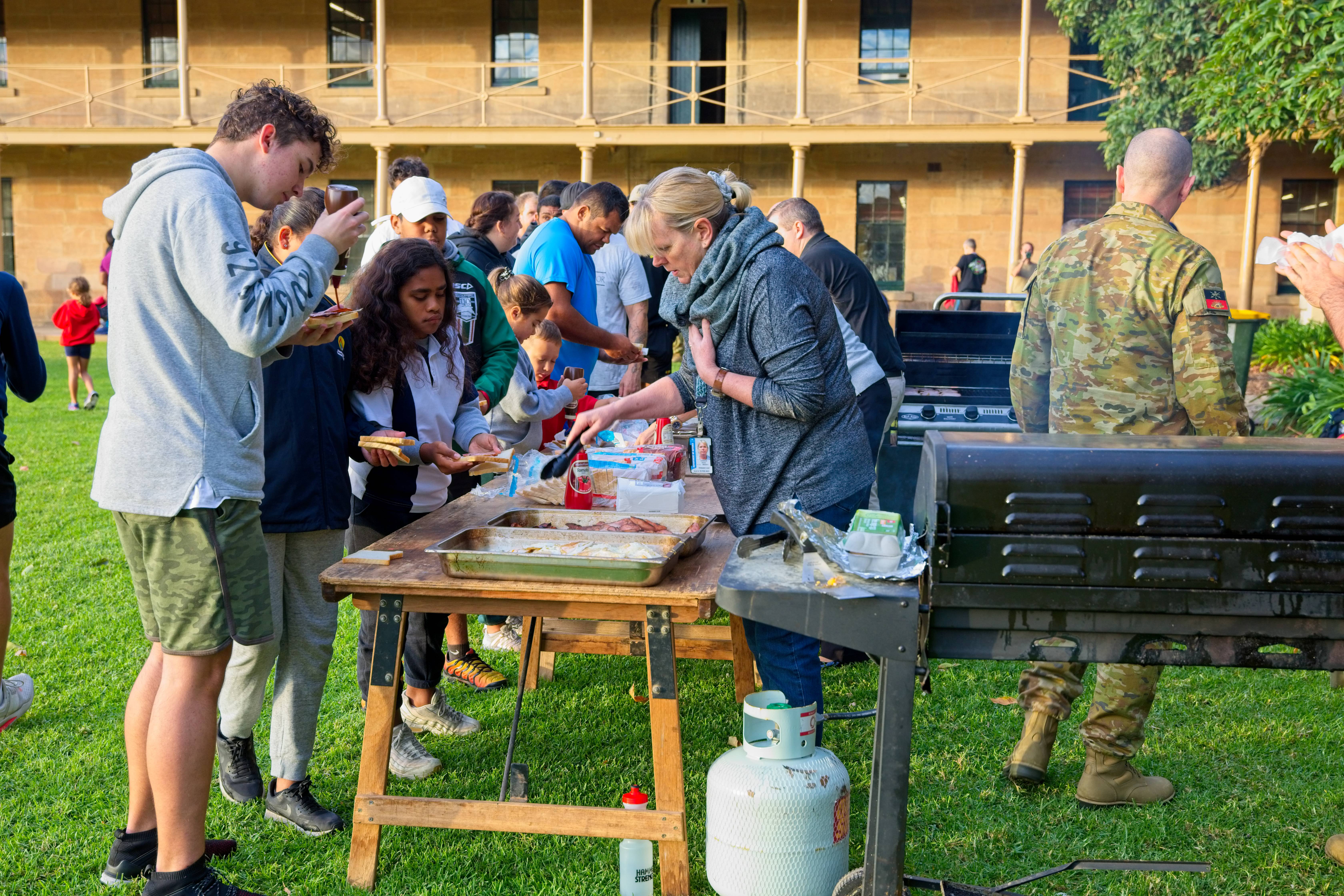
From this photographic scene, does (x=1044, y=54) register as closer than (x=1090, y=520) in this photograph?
No

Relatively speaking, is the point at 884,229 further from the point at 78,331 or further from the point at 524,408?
the point at 524,408

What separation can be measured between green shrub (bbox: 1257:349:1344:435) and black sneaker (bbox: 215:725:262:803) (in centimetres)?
698

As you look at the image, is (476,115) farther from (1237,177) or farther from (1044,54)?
(1237,177)

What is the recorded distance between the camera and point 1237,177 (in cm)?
2062

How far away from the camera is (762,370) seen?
3.14 meters

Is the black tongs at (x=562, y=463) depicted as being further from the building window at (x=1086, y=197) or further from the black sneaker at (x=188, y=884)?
the building window at (x=1086, y=197)

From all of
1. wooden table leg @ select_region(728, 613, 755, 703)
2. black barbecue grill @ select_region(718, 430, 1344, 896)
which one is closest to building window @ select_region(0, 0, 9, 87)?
wooden table leg @ select_region(728, 613, 755, 703)

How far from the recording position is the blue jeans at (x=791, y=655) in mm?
3131

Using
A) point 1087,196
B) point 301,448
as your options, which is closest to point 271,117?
point 301,448

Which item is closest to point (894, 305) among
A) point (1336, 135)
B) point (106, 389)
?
point (1336, 135)

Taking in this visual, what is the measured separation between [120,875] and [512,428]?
2.44m

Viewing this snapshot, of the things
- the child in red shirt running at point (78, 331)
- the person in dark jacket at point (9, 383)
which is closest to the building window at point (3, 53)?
the child in red shirt running at point (78, 331)

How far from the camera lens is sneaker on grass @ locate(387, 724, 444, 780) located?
12.2ft

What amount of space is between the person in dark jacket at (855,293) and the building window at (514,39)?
18512 millimetres
